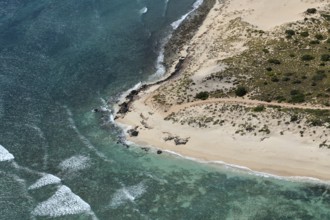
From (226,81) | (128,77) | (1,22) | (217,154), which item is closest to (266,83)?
(226,81)

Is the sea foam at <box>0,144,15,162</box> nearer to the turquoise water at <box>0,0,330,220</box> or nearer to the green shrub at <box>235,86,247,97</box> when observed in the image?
the turquoise water at <box>0,0,330,220</box>

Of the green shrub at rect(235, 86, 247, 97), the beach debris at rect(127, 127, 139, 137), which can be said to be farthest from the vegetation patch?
the beach debris at rect(127, 127, 139, 137)

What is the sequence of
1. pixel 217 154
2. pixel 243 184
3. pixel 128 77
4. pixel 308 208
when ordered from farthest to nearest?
pixel 128 77 → pixel 217 154 → pixel 243 184 → pixel 308 208

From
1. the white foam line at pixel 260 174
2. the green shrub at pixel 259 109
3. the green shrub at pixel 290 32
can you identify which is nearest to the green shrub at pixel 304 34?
the green shrub at pixel 290 32

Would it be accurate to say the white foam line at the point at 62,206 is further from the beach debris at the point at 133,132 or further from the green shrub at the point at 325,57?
the green shrub at the point at 325,57

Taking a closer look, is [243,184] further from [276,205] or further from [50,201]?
[50,201]
